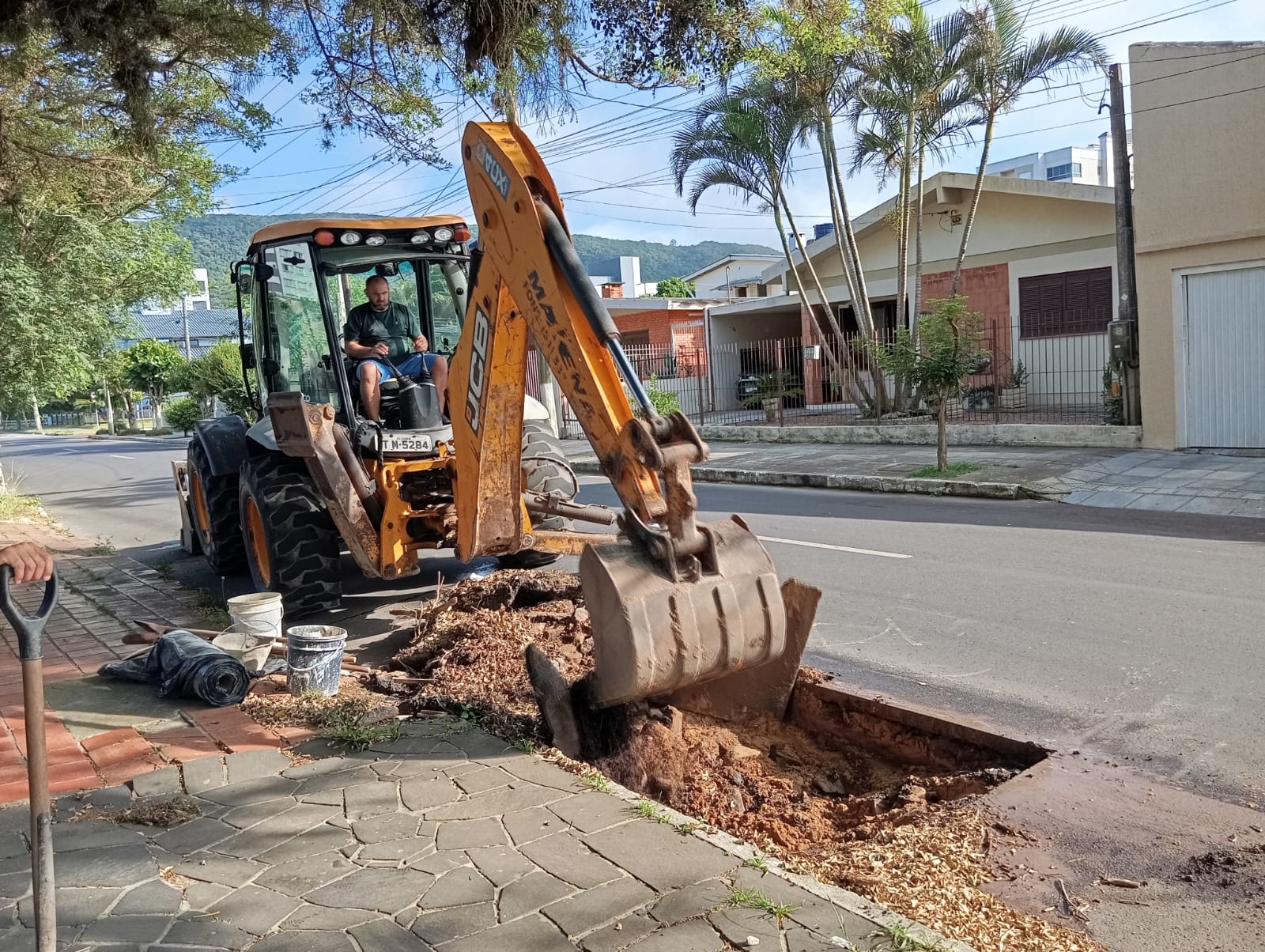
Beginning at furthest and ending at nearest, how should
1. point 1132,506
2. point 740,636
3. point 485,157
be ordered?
point 1132,506 → point 485,157 → point 740,636

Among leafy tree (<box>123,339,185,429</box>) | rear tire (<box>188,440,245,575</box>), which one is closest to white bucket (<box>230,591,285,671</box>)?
rear tire (<box>188,440,245,575</box>)

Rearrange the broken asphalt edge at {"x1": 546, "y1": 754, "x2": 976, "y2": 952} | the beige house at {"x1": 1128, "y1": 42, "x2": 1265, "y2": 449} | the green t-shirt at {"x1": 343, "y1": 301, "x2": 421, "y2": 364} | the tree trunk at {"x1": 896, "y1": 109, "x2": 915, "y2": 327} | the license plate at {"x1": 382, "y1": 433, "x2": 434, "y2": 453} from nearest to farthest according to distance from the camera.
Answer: the broken asphalt edge at {"x1": 546, "y1": 754, "x2": 976, "y2": 952} → the license plate at {"x1": 382, "y1": 433, "x2": 434, "y2": 453} → the green t-shirt at {"x1": 343, "y1": 301, "x2": 421, "y2": 364} → the beige house at {"x1": 1128, "y1": 42, "x2": 1265, "y2": 449} → the tree trunk at {"x1": 896, "y1": 109, "x2": 915, "y2": 327}

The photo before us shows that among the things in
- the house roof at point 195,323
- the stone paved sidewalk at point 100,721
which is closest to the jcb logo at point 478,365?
the stone paved sidewalk at point 100,721

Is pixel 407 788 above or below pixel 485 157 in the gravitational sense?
below

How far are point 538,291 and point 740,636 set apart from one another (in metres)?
1.85

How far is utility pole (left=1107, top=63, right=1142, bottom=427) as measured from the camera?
585 inches

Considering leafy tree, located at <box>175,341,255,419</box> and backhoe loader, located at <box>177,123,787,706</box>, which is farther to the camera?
leafy tree, located at <box>175,341,255,419</box>

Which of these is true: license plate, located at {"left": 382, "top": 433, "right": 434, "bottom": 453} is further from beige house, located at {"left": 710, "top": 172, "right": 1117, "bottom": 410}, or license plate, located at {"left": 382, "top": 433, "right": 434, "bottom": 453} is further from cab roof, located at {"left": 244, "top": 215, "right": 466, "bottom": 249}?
beige house, located at {"left": 710, "top": 172, "right": 1117, "bottom": 410}

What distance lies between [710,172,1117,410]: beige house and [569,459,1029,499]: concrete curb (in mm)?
5482

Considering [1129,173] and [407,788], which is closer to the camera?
[407,788]

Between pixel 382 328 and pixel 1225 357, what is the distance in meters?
→ 12.3

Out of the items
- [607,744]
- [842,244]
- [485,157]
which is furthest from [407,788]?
[842,244]

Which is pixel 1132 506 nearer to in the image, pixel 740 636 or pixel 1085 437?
pixel 1085 437

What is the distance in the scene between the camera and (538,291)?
467cm
